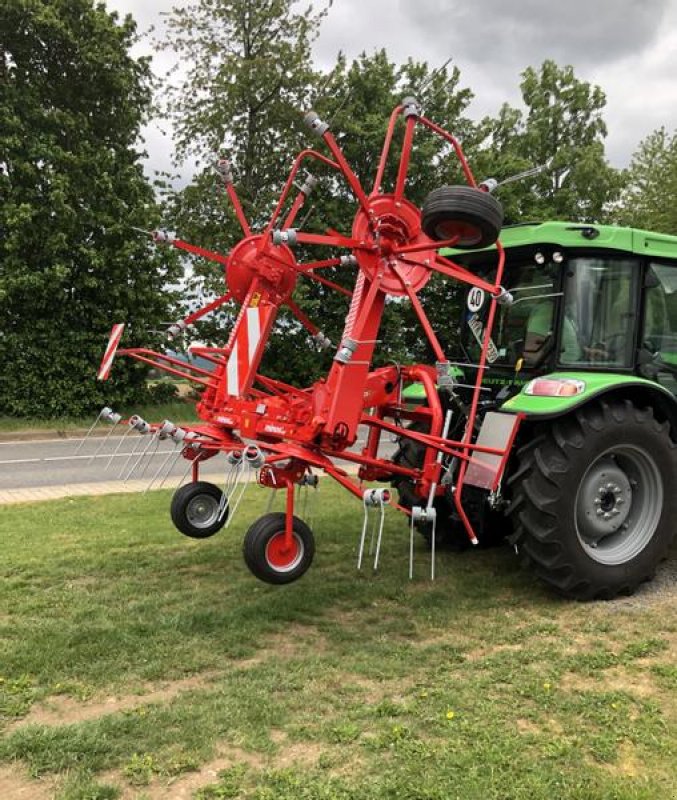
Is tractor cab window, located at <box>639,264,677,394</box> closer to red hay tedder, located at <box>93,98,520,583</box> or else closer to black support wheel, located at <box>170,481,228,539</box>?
red hay tedder, located at <box>93,98,520,583</box>

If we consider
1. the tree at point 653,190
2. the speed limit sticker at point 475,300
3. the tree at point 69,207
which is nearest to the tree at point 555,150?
the tree at point 653,190

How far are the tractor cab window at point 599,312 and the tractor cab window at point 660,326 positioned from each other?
115mm

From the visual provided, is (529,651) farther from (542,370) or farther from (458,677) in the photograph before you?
(542,370)

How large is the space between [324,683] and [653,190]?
2289 centimetres

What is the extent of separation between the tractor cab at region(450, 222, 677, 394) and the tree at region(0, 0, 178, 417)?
35.1 ft

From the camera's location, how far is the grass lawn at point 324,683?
2477mm

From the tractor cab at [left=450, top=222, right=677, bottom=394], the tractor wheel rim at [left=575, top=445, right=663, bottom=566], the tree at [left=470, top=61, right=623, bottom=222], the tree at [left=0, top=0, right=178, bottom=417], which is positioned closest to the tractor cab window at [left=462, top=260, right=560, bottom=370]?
the tractor cab at [left=450, top=222, right=677, bottom=394]

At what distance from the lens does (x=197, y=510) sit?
15.3ft

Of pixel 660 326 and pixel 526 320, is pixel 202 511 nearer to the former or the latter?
pixel 526 320

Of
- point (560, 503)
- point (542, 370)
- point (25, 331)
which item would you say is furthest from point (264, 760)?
point (25, 331)

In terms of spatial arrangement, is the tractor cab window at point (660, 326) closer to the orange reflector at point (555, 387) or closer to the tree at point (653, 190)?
the orange reflector at point (555, 387)

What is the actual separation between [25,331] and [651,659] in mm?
13242

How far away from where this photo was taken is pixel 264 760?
8.46ft

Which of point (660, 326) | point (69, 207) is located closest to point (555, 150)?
point (69, 207)
